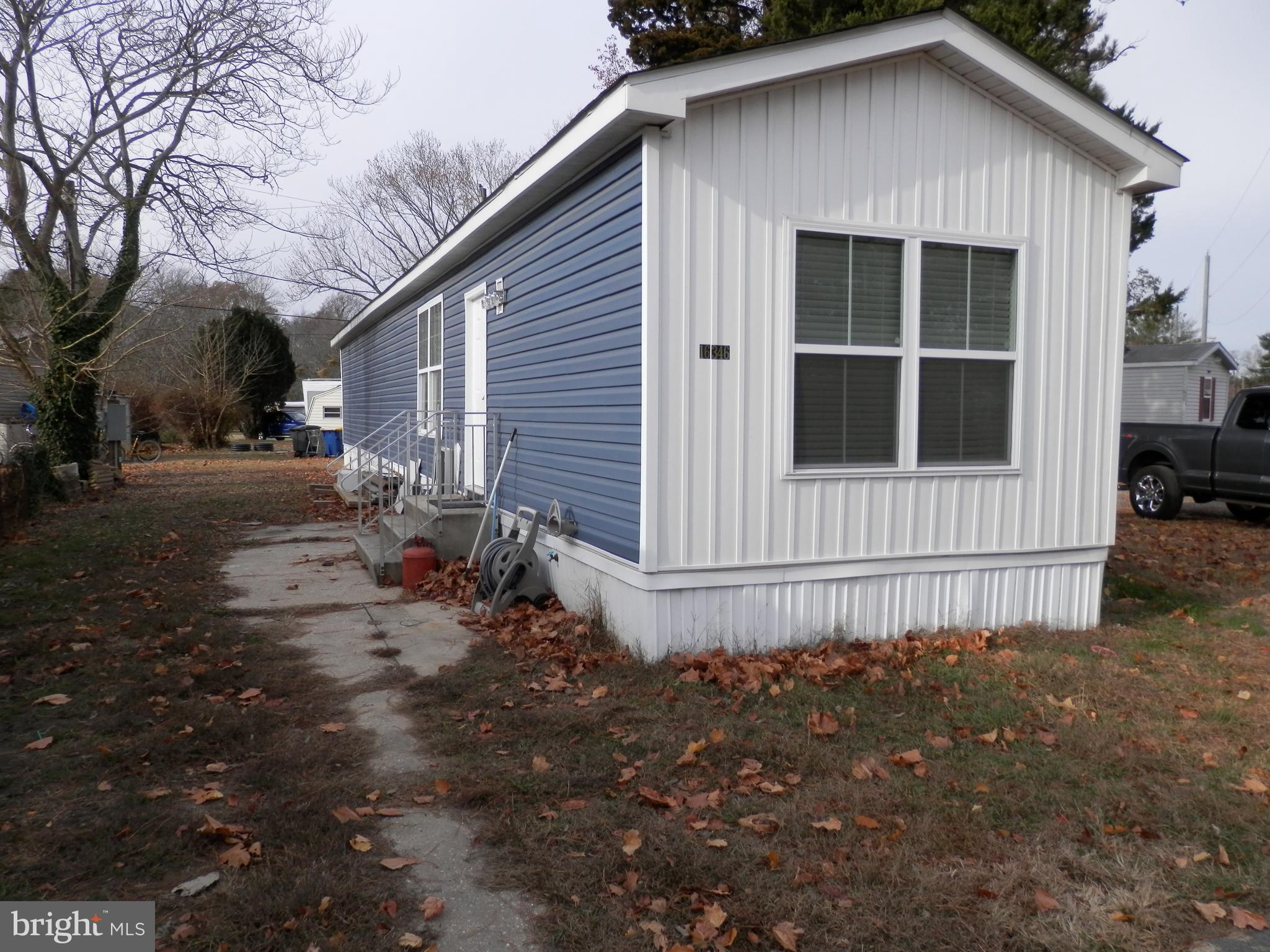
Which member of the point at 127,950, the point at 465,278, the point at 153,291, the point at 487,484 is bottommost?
the point at 127,950

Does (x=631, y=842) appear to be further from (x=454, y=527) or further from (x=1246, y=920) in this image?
(x=454, y=527)

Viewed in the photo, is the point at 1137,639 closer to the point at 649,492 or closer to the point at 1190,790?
the point at 1190,790

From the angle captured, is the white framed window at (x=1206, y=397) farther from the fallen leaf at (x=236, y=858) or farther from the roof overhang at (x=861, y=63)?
the fallen leaf at (x=236, y=858)

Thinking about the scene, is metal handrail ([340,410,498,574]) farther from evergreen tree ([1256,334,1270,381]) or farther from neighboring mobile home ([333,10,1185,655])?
evergreen tree ([1256,334,1270,381])

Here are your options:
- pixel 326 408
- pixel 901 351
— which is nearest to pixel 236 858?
pixel 901 351

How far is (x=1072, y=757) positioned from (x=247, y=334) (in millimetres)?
37882

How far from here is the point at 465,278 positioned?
10.8 meters

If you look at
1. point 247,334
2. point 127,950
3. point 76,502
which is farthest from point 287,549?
point 247,334

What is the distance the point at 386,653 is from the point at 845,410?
331 cm

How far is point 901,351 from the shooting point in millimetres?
6270

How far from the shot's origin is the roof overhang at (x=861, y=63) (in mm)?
5469

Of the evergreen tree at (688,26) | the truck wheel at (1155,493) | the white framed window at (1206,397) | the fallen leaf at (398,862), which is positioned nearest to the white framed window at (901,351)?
the fallen leaf at (398,862)

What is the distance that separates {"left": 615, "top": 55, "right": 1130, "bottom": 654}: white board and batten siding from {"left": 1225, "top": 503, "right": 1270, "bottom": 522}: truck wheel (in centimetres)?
781

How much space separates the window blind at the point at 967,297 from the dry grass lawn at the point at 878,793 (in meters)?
2.01
